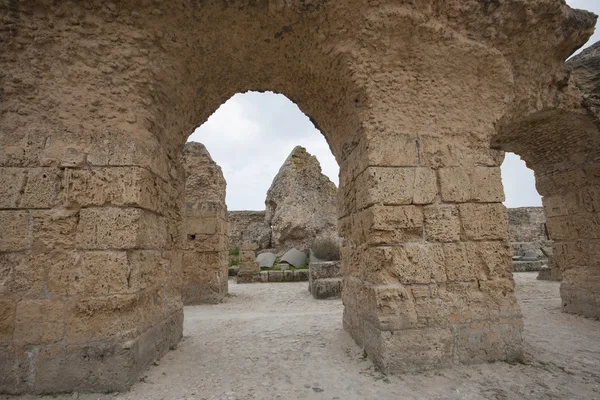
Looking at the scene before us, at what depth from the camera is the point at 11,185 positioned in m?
2.50

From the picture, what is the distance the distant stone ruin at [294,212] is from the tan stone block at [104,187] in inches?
412

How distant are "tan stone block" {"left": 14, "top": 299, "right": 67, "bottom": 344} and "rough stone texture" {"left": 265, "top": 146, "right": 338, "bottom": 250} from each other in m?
10.5

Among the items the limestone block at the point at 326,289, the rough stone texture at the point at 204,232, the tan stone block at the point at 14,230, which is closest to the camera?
the tan stone block at the point at 14,230

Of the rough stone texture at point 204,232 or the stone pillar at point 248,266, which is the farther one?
the stone pillar at point 248,266

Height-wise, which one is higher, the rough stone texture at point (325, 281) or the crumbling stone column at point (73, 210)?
the crumbling stone column at point (73, 210)

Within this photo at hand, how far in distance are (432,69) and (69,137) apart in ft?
10.6

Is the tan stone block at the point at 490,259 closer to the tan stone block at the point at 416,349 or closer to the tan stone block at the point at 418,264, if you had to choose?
the tan stone block at the point at 418,264

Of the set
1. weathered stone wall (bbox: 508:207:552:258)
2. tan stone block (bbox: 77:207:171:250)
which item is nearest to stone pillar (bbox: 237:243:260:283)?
tan stone block (bbox: 77:207:171:250)

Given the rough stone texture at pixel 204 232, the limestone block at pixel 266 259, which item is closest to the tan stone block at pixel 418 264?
the rough stone texture at pixel 204 232

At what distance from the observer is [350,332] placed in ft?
11.5

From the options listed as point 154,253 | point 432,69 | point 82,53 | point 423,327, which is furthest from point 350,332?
point 82,53

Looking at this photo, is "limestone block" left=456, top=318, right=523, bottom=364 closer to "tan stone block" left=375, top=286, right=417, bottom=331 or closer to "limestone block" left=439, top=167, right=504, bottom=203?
"tan stone block" left=375, top=286, right=417, bottom=331

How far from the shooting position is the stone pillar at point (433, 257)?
2.65 metres

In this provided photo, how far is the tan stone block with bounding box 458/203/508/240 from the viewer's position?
9.40 feet
